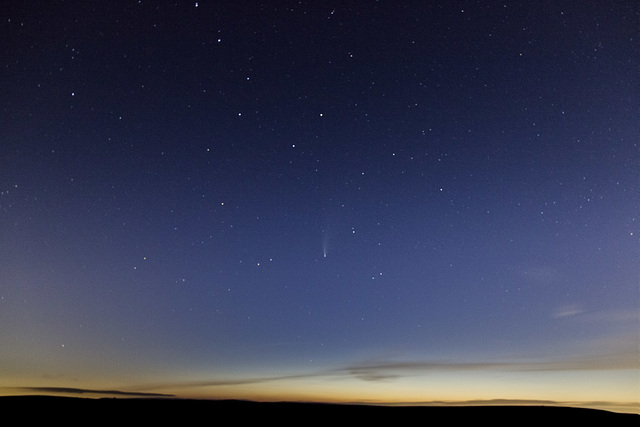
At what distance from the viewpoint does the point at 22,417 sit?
49.9 feet

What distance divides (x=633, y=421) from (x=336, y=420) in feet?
32.3

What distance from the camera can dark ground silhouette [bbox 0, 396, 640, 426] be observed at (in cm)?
1631

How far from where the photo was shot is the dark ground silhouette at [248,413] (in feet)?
53.5

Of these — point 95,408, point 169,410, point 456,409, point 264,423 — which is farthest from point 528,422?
point 95,408

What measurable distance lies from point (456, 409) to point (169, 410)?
1121 cm

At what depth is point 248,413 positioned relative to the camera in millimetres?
19328

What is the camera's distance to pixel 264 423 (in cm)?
1631

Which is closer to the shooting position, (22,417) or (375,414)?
(22,417)

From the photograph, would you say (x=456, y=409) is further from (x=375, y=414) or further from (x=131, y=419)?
(x=131, y=419)

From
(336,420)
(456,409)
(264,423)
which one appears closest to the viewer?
(264,423)

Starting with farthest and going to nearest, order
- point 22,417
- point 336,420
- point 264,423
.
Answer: point 336,420
point 264,423
point 22,417

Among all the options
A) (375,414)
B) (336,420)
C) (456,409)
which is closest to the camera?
(336,420)

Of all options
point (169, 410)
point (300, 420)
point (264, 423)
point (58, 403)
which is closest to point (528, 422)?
point (300, 420)

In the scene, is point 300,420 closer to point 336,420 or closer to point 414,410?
point 336,420
